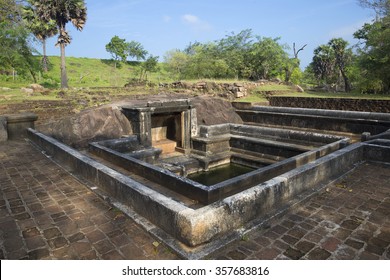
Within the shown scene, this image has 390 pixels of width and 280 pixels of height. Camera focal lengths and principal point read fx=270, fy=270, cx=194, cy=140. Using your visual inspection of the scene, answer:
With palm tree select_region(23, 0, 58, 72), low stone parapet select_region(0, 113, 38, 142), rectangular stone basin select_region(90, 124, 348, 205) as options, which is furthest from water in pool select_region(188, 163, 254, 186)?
palm tree select_region(23, 0, 58, 72)

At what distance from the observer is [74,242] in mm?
3230

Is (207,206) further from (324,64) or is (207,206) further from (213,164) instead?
(324,64)

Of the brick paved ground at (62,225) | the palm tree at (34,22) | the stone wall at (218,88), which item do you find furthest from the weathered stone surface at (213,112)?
the palm tree at (34,22)

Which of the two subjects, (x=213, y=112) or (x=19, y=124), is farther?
(x=213, y=112)

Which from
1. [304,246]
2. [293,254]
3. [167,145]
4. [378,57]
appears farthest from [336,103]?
[293,254]

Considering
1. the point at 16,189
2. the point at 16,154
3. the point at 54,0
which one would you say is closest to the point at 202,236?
the point at 16,189

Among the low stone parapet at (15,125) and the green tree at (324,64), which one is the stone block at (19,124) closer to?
the low stone parapet at (15,125)

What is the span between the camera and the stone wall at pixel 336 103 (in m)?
12.0

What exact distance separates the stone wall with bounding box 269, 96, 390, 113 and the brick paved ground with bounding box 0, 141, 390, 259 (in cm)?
857

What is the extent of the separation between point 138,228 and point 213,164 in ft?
27.0

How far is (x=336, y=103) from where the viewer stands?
13.8m

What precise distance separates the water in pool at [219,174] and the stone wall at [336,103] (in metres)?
6.16

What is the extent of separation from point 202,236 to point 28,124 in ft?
29.4

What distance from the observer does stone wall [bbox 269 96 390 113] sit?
12.0m
